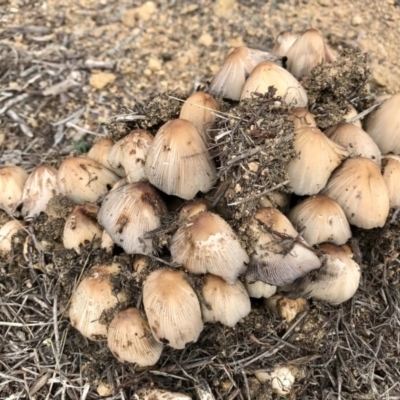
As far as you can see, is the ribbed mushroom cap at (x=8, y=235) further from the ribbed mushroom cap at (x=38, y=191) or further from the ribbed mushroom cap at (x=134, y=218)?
the ribbed mushroom cap at (x=134, y=218)

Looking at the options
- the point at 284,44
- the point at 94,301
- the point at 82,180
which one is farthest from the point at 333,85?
the point at 94,301

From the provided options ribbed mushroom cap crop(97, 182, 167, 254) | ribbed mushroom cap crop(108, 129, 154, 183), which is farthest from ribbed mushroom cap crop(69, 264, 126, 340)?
ribbed mushroom cap crop(108, 129, 154, 183)

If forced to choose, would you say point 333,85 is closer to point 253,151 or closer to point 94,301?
point 253,151

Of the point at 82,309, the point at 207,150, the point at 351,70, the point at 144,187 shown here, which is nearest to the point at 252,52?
the point at 351,70

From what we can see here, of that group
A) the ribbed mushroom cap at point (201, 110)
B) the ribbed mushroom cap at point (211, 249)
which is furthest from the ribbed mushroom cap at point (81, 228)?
the ribbed mushroom cap at point (201, 110)

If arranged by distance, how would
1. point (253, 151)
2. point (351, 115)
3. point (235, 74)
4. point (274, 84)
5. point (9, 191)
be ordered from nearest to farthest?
point (253, 151), point (274, 84), point (235, 74), point (351, 115), point (9, 191)

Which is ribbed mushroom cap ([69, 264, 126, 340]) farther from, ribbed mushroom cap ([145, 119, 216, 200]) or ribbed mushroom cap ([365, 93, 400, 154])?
ribbed mushroom cap ([365, 93, 400, 154])
